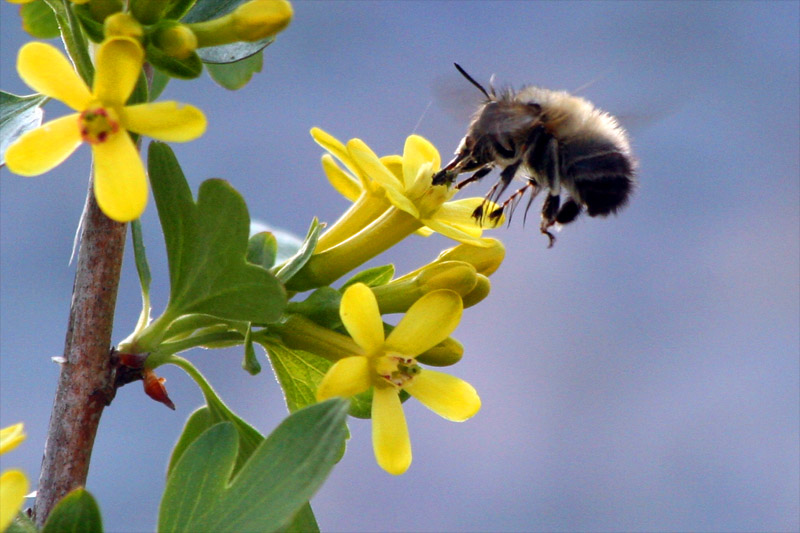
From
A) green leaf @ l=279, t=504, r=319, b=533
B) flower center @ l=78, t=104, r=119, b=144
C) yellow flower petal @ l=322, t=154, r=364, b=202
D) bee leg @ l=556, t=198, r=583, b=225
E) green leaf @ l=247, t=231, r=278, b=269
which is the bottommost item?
green leaf @ l=279, t=504, r=319, b=533

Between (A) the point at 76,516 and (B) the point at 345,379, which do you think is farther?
(B) the point at 345,379

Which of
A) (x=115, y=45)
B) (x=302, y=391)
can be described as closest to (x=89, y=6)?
(x=115, y=45)

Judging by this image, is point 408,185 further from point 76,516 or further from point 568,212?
point 76,516

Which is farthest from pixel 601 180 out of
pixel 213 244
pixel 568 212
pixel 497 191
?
pixel 213 244

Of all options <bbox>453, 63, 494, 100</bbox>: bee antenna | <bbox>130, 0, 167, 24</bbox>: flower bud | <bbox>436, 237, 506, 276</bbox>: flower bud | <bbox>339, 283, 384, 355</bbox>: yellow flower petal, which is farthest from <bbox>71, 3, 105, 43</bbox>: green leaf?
<bbox>453, 63, 494, 100</bbox>: bee antenna

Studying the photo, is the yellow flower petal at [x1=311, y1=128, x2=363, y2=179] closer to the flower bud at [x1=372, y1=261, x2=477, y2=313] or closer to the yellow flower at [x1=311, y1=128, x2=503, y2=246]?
the yellow flower at [x1=311, y1=128, x2=503, y2=246]

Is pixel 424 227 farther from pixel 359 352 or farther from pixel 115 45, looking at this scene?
pixel 115 45
